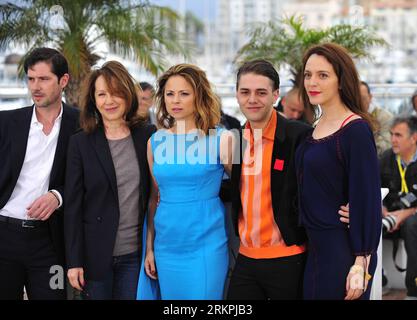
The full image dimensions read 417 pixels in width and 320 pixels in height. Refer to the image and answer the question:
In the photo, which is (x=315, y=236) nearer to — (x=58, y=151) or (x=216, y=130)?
(x=216, y=130)

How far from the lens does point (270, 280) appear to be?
13.1 feet

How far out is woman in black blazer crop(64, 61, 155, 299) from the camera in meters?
4.30

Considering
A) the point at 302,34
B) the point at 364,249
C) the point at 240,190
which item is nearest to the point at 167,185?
the point at 240,190

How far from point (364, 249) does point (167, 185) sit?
1166 mm

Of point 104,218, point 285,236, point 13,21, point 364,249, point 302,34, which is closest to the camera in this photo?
point 364,249

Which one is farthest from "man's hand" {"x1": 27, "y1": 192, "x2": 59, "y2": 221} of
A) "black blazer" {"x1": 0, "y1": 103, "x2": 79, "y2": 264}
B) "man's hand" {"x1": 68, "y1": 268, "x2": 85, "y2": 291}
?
"man's hand" {"x1": 68, "y1": 268, "x2": 85, "y2": 291}

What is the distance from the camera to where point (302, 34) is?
10.3m

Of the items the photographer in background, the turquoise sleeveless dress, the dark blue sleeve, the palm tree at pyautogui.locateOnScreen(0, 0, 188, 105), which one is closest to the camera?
the dark blue sleeve

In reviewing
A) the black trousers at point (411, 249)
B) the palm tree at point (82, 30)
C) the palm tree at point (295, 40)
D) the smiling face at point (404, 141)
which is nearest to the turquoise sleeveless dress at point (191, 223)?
the black trousers at point (411, 249)

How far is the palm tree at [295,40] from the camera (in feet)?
33.2

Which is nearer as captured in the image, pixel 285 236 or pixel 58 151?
pixel 285 236

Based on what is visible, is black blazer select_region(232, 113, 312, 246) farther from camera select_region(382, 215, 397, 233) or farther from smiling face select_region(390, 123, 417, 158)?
smiling face select_region(390, 123, 417, 158)

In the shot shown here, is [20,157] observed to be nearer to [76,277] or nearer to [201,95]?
[76,277]

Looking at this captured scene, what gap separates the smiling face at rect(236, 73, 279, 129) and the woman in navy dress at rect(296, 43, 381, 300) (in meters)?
0.25
